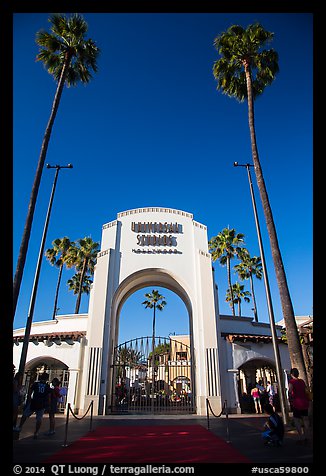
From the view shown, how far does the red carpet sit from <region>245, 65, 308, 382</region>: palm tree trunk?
3.95 m

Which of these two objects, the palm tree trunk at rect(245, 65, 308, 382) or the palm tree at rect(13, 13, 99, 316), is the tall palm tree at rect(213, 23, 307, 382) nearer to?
the palm tree trunk at rect(245, 65, 308, 382)

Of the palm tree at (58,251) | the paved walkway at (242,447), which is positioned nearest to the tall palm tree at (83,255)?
the palm tree at (58,251)

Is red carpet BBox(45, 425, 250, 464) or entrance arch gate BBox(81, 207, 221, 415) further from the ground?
entrance arch gate BBox(81, 207, 221, 415)

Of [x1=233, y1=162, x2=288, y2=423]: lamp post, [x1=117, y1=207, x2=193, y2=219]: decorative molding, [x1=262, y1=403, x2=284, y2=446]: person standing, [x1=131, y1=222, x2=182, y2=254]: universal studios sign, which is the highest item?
[x1=117, y1=207, x2=193, y2=219]: decorative molding

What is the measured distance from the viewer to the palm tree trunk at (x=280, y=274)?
10.5 meters

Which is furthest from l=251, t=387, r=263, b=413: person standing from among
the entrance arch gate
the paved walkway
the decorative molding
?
the decorative molding

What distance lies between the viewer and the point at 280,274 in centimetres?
1182

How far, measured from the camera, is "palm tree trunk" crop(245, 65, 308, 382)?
10.5 metres

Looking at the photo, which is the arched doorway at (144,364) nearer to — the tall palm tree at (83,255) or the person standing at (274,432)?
the person standing at (274,432)

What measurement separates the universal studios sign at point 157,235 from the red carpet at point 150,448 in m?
10.1
